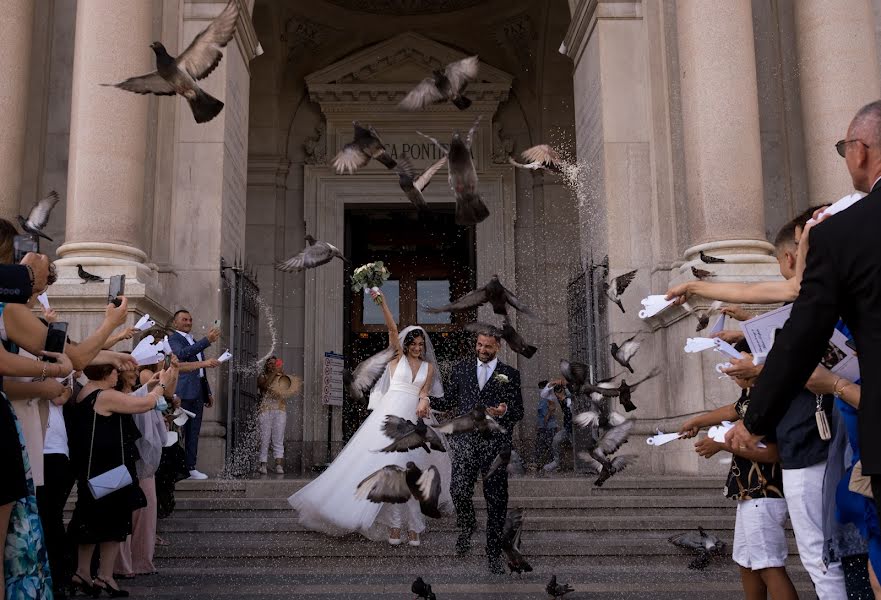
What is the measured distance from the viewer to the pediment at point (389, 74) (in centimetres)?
1997

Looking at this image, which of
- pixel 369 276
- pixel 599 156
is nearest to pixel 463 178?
pixel 369 276

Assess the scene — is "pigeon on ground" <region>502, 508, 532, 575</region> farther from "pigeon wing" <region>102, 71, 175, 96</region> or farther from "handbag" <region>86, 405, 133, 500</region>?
"pigeon wing" <region>102, 71, 175, 96</region>

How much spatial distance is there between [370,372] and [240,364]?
3942 millimetres

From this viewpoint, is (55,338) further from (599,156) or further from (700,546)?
(599,156)

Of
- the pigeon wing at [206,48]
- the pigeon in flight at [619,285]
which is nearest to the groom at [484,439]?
the pigeon wing at [206,48]

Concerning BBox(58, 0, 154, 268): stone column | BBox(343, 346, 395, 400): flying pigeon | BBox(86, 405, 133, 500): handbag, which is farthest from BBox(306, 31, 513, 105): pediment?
BBox(86, 405, 133, 500): handbag

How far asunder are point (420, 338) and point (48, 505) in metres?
3.81

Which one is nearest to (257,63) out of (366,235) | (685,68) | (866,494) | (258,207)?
(258,207)

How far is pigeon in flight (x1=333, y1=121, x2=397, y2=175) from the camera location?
7292mm

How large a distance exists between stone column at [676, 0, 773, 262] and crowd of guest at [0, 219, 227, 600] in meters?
6.44

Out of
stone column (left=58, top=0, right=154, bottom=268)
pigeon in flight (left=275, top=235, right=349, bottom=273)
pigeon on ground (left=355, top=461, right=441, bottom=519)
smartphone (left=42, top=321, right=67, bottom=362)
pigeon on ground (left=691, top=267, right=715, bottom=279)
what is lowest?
pigeon on ground (left=355, top=461, right=441, bottom=519)

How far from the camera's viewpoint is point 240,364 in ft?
42.4

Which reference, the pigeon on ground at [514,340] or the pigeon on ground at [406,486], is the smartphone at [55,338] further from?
the pigeon on ground at [514,340]

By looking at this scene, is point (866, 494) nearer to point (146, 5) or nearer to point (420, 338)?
point (420, 338)
